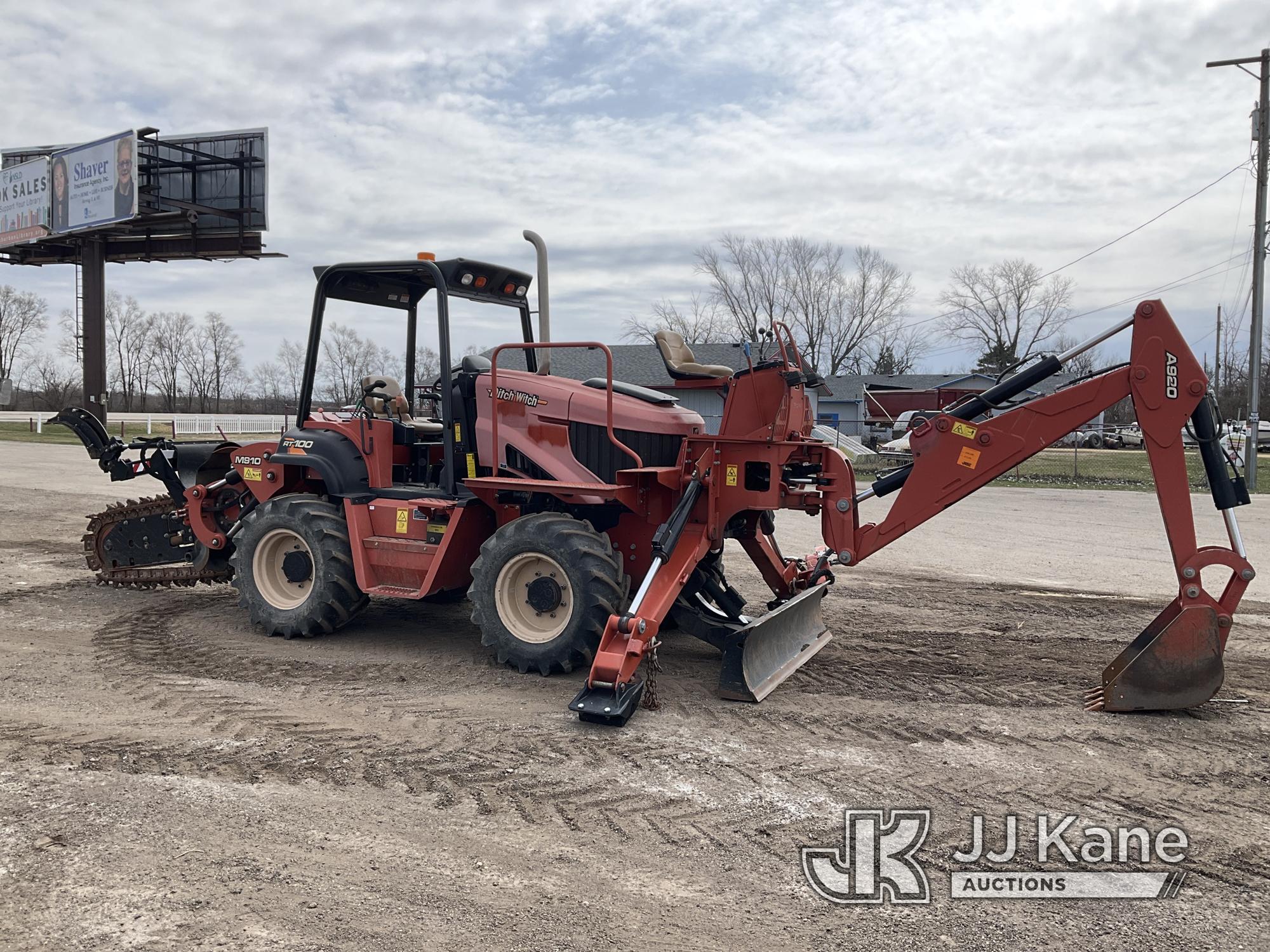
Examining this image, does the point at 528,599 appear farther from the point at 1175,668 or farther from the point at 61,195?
the point at 61,195

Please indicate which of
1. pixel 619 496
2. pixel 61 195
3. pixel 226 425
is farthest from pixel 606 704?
pixel 226 425

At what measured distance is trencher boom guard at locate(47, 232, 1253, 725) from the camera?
5.66 m

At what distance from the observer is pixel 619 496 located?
249 inches

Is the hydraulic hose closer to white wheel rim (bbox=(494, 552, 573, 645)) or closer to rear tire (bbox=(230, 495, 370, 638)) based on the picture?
white wheel rim (bbox=(494, 552, 573, 645))

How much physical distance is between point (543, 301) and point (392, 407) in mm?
1515

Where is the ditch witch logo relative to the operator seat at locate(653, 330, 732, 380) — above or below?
below

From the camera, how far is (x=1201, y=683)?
5590 millimetres

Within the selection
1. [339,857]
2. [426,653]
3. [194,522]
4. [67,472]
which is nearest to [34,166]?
[67,472]

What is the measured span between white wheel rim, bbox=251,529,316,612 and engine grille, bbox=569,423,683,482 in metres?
2.38

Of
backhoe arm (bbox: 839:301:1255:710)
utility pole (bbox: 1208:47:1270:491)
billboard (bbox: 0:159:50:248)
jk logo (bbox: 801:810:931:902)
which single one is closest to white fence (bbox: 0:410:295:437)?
billboard (bbox: 0:159:50:248)

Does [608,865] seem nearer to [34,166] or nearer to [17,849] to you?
[17,849]

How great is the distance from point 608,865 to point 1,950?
204 centimetres

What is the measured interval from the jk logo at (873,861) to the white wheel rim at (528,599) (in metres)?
2.54

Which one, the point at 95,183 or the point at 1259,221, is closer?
the point at 1259,221
